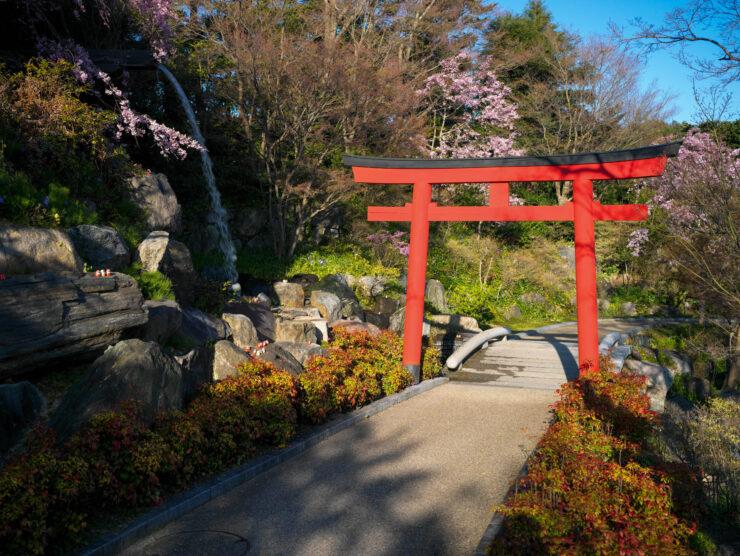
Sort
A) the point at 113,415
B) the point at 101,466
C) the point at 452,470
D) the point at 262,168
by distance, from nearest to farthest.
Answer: the point at 101,466 < the point at 113,415 < the point at 452,470 < the point at 262,168

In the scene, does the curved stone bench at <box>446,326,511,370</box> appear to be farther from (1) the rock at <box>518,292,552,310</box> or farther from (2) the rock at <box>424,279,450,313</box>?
(1) the rock at <box>518,292,552,310</box>

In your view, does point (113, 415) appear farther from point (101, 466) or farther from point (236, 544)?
point (236, 544)

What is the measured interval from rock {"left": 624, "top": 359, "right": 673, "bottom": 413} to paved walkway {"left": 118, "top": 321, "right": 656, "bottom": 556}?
156 inches

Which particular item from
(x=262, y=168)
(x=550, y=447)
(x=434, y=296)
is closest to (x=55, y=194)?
(x=550, y=447)

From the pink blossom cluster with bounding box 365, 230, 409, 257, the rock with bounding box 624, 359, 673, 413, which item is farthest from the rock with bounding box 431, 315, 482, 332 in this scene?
the rock with bounding box 624, 359, 673, 413

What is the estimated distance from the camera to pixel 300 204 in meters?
17.8

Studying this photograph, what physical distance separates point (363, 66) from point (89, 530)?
14315mm

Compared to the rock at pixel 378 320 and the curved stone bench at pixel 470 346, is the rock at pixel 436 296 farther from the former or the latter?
the curved stone bench at pixel 470 346

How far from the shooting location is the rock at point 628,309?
2298 cm

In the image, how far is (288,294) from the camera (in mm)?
13797

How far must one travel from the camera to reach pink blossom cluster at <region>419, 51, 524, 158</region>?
22531 millimetres

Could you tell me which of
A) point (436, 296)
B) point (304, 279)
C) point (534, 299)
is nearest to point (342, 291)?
point (304, 279)

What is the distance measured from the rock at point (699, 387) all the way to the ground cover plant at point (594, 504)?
9.77 m

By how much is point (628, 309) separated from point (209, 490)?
2240 cm
